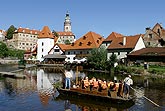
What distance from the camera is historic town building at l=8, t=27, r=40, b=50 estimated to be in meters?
148

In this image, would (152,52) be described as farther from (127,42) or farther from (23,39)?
(23,39)

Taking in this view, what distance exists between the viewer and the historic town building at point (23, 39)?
148000mm

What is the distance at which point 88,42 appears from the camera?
8462 cm

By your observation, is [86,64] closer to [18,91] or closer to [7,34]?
[18,91]

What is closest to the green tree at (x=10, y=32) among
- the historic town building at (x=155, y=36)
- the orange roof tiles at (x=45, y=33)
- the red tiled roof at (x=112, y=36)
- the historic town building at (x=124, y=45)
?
the orange roof tiles at (x=45, y=33)

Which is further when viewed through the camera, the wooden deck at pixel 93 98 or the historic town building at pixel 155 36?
the historic town building at pixel 155 36

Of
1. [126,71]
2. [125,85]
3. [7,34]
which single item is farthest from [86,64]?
[7,34]

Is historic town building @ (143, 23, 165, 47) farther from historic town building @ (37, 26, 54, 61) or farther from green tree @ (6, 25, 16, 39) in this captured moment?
green tree @ (6, 25, 16, 39)

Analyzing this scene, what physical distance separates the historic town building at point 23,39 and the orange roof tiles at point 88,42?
63.2 meters

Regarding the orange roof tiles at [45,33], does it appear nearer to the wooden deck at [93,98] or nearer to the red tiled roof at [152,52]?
the red tiled roof at [152,52]

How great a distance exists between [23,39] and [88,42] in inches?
2949

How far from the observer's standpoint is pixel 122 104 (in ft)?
79.2

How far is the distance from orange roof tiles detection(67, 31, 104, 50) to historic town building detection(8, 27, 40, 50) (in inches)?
2486

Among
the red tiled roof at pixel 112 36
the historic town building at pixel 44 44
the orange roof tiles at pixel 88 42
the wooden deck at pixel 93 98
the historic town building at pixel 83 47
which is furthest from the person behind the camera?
the historic town building at pixel 44 44
